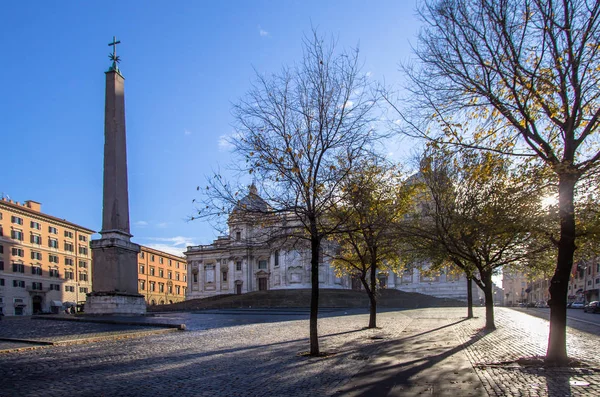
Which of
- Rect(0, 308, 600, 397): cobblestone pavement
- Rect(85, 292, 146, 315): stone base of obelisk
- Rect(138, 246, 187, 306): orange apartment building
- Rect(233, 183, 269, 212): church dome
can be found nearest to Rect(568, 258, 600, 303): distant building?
Rect(85, 292, 146, 315): stone base of obelisk

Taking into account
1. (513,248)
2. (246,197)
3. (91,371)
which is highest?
(246,197)

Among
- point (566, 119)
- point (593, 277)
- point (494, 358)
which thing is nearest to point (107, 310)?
point (494, 358)

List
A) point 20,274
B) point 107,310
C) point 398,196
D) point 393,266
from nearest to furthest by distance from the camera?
1. point 398,196
2. point 393,266
3. point 107,310
4. point 20,274

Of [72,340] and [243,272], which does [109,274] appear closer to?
[72,340]

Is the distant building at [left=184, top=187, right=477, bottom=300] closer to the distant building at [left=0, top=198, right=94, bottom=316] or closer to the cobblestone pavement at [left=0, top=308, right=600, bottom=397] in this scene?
the distant building at [left=0, top=198, right=94, bottom=316]

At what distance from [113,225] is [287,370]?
75.7ft

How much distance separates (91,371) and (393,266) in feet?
60.4

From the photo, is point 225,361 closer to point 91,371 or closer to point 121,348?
point 91,371

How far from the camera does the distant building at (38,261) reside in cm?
6638

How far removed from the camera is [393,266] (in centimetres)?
2658

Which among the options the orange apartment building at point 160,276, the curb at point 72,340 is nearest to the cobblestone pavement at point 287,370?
the curb at point 72,340

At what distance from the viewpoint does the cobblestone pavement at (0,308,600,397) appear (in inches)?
340

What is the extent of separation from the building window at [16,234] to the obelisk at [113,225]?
44.1 metres

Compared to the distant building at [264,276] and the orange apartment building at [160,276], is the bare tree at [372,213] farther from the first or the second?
the orange apartment building at [160,276]
